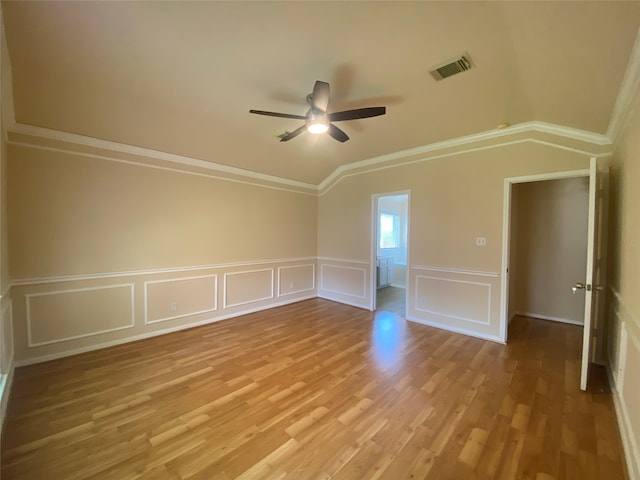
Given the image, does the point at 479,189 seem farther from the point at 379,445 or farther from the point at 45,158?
the point at 45,158

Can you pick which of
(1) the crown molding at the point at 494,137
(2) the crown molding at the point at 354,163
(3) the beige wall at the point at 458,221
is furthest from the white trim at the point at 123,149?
(3) the beige wall at the point at 458,221

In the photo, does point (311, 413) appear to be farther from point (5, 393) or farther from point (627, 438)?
point (5, 393)

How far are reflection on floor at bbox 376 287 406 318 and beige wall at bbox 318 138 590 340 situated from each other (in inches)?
16.7

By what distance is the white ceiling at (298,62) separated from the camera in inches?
66.8

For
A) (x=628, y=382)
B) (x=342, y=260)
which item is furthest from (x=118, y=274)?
(x=628, y=382)

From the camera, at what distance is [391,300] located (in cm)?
555

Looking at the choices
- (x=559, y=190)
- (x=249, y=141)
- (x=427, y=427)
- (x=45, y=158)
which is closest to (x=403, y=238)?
(x=559, y=190)

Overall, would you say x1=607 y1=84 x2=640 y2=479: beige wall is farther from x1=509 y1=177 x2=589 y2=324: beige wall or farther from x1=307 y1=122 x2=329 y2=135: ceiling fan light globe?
x1=307 y1=122 x2=329 y2=135: ceiling fan light globe

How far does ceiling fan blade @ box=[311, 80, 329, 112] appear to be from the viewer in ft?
6.64

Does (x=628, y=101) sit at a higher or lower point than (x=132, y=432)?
higher

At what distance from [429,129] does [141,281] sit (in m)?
4.26

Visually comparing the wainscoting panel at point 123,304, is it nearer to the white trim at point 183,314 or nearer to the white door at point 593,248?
the white trim at point 183,314

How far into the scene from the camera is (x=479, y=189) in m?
3.53

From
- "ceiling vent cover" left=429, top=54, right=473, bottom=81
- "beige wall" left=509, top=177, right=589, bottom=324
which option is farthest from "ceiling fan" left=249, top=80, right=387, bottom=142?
"beige wall" left=509, top=177, right=589, bottom=324
